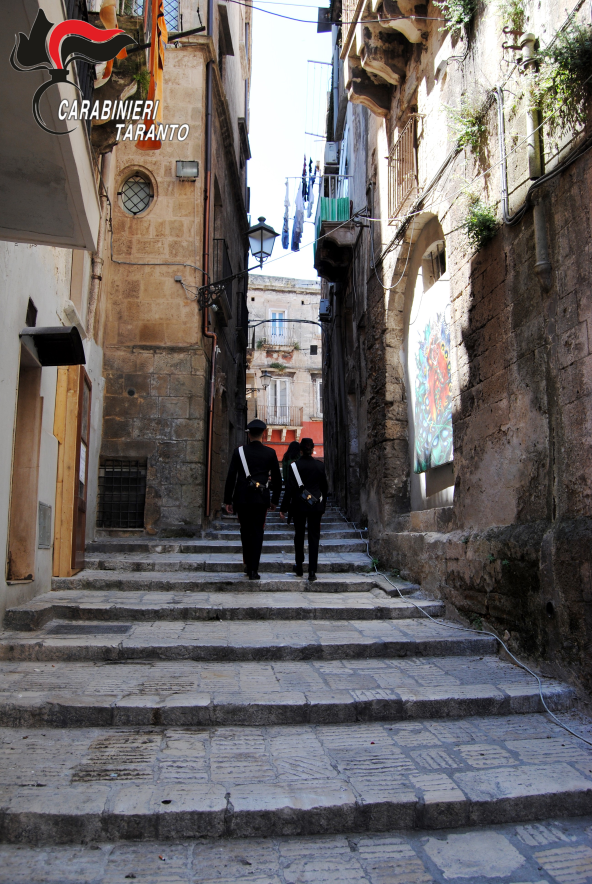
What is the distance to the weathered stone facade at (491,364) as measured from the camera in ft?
14.0

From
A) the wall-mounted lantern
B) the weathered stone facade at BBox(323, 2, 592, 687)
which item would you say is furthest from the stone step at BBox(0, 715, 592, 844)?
the wall-mounted lantern

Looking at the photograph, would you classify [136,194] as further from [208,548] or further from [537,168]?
[537,168]

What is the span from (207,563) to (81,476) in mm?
1744

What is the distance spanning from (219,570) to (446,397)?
321cm

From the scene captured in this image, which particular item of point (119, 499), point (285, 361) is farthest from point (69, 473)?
point (285, 361)

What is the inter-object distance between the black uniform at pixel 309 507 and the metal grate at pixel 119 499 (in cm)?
378

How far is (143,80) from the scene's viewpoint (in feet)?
22.6

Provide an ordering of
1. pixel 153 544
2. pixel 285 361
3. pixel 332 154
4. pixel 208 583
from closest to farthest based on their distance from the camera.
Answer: pixel 208 583 < pixel 153 544 < pixel 332 154 < pixel 285 361

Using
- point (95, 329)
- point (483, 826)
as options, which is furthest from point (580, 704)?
point (95, 329)

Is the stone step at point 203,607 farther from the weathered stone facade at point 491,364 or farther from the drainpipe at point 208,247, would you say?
the drainpipe at point 208,247

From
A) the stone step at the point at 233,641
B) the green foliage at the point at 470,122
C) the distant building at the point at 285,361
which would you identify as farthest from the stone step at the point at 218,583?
the distant building at the point at 285,361

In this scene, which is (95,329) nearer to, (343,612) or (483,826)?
(343,612)

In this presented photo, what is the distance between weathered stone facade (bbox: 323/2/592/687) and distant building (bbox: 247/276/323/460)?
2758cm

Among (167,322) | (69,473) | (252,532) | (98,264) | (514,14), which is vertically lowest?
(252,532)
